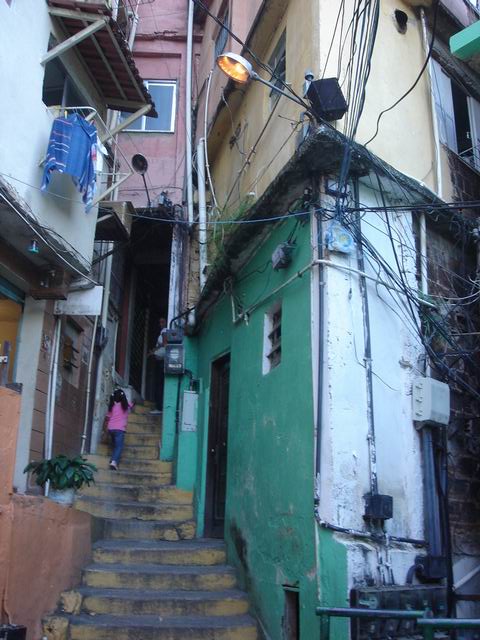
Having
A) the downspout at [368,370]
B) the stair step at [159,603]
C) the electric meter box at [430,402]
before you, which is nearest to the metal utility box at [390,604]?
the downspout at [368,370]

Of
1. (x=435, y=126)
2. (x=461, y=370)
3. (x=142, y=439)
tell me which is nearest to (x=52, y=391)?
(x=142, y=439)

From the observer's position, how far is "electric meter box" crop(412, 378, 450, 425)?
5699mm

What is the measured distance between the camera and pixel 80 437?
Answer: 10094 millimetres

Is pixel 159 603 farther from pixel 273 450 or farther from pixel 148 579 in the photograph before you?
pixel 273 450

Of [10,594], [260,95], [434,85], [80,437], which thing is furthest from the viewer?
[80,437]

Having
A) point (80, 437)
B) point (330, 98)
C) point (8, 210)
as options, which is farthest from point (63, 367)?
point (330, 98)

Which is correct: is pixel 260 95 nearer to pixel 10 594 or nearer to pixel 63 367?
pixel 63 367

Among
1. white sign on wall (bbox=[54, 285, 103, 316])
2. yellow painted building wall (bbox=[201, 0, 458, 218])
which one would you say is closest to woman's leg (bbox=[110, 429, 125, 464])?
white sign on wall (bbox=[54, 285, 103, 316])

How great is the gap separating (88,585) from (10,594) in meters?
1.41

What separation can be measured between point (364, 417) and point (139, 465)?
226 inches

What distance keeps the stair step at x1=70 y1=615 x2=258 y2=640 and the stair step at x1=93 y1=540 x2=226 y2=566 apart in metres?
1.06

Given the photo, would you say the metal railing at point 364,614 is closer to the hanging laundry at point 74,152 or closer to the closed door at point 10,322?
the hanging laundry at point 74,152

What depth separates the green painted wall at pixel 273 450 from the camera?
5.48 meters

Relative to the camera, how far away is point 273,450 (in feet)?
20.8
